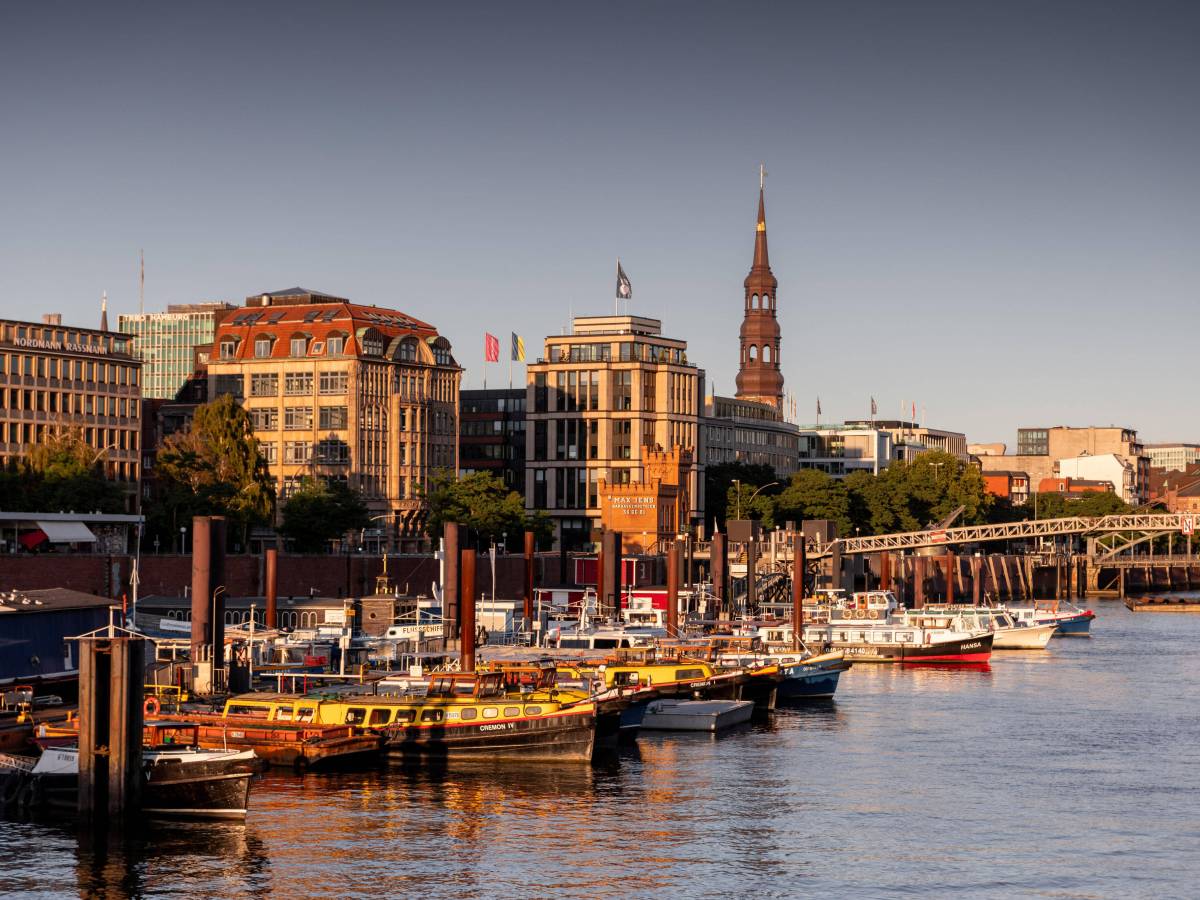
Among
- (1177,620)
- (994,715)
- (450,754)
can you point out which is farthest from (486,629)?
(1177,620)

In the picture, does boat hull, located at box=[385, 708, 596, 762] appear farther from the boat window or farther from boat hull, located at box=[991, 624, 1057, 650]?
boat hull, located at box=[991, 624, 1057, 650]

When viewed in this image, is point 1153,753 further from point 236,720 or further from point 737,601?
point 737,601

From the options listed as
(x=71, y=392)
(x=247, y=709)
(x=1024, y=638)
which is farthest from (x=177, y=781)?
(x=71, y=392)

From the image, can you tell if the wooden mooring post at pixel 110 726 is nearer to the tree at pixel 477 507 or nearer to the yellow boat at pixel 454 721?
the yellow boat at pixel 454 721

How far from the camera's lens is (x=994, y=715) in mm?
100000

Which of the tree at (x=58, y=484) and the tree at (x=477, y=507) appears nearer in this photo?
the tree at (x=58, y=484)

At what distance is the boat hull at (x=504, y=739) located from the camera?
7638 cm

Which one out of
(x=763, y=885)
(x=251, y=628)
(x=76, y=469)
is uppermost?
(x=76, y=469)

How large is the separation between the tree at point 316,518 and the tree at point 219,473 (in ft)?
15.2

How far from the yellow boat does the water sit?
3.76 ft

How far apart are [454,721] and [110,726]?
64.5ft

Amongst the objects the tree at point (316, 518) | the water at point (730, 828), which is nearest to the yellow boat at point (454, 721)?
the water at point (730, 828)

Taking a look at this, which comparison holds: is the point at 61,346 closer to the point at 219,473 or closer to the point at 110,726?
the point at 219,473

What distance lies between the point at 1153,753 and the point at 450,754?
30.9m
